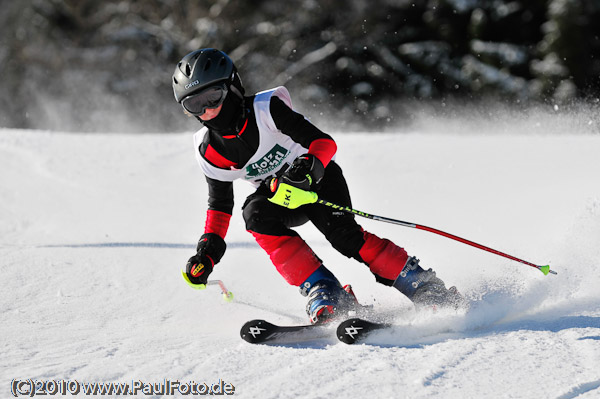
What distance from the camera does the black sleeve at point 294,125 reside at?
10.4ft

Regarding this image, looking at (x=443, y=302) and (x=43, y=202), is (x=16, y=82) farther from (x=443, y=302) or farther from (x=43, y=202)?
(x=443, y=302)

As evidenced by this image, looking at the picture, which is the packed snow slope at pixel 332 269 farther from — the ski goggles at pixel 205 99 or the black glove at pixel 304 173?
the ski goggles at pixel 205 99

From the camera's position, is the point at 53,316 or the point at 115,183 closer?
the point at 53,316

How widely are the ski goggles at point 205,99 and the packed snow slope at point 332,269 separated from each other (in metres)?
1.11

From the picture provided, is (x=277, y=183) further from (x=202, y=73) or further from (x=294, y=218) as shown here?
(x=202, y=73)

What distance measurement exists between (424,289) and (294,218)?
2.48 feet

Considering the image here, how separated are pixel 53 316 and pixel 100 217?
8.72ft

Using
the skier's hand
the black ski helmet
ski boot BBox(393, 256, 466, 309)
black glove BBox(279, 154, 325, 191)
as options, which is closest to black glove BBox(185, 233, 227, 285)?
the skier's hand

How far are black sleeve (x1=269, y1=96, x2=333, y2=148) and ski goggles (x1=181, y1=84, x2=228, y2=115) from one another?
26cm

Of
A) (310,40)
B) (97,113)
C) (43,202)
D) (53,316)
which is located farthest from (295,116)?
(97,113)

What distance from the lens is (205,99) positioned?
312 centimetres

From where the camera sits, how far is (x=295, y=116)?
10.6ft

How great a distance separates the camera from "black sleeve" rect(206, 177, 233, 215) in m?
3.44

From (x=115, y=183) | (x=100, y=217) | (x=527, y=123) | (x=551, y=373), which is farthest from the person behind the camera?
(x=527, y=123)
